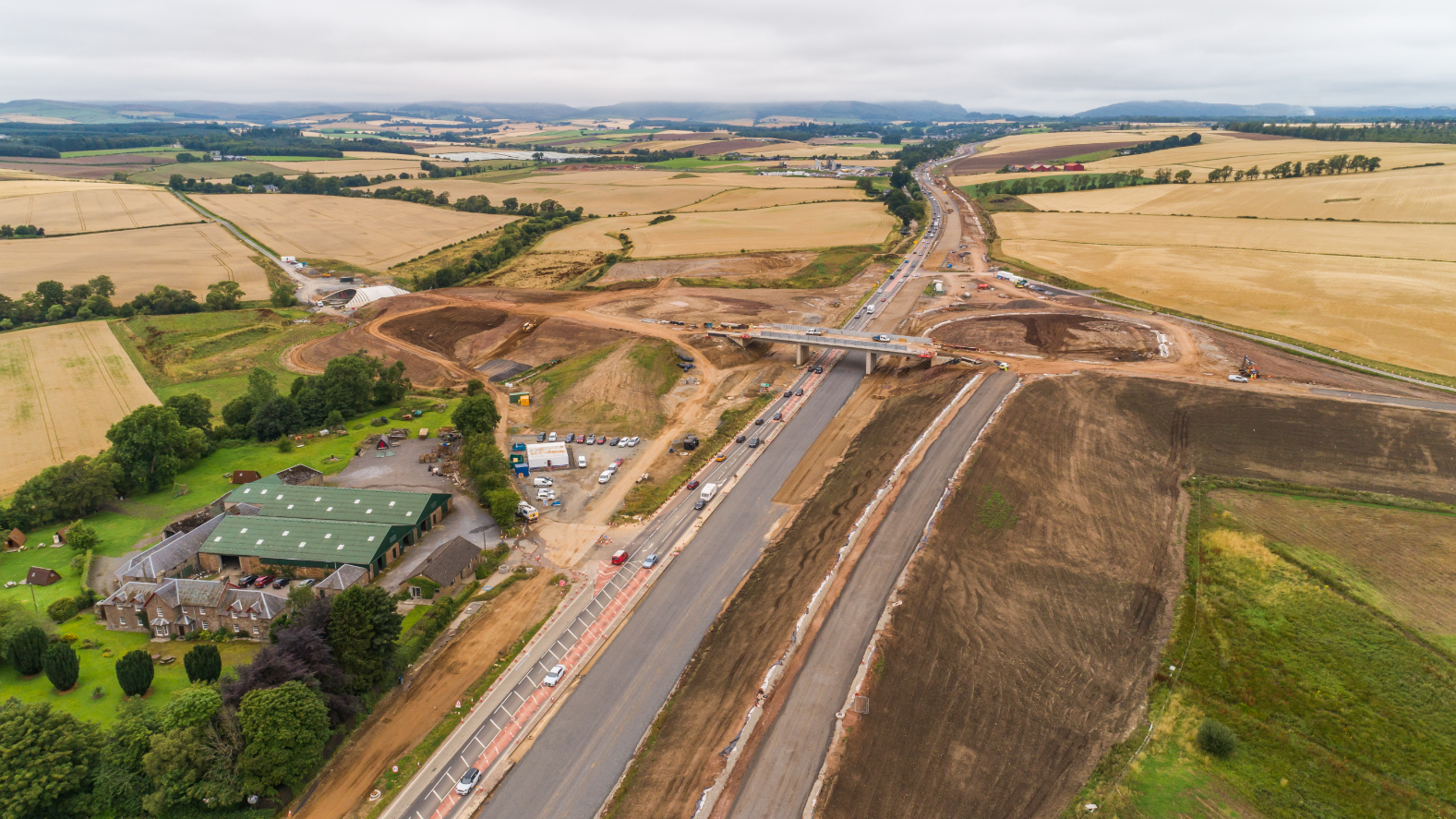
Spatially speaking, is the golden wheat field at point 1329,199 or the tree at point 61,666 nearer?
the tree at point 61,666

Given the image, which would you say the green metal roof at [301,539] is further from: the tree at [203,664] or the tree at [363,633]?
the tree at [363,633]

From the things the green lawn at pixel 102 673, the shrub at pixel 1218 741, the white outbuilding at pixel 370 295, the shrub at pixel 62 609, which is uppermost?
the white outbuilding at pixel 370 295

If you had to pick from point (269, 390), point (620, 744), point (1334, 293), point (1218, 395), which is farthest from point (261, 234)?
point (1334, 293)

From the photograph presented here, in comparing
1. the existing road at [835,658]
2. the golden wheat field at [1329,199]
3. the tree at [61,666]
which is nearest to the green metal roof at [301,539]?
the tree at [61,666]

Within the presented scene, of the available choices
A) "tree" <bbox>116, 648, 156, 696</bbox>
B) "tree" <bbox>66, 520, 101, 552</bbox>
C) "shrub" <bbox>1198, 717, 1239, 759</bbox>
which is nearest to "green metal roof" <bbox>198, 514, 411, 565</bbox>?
"tree" <bbox>66, 520, 101, 552</bbox>

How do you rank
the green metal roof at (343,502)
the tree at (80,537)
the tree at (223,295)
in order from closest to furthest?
the tree at (80,537), the green metal roof at (343,502), the tree at (223,295)

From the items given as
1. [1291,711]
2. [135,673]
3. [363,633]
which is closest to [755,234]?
[363,633]

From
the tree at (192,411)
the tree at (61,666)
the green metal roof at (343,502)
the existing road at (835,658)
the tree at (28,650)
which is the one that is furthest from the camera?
the tree at (192,411)

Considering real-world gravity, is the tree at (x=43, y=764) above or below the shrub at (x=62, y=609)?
above
